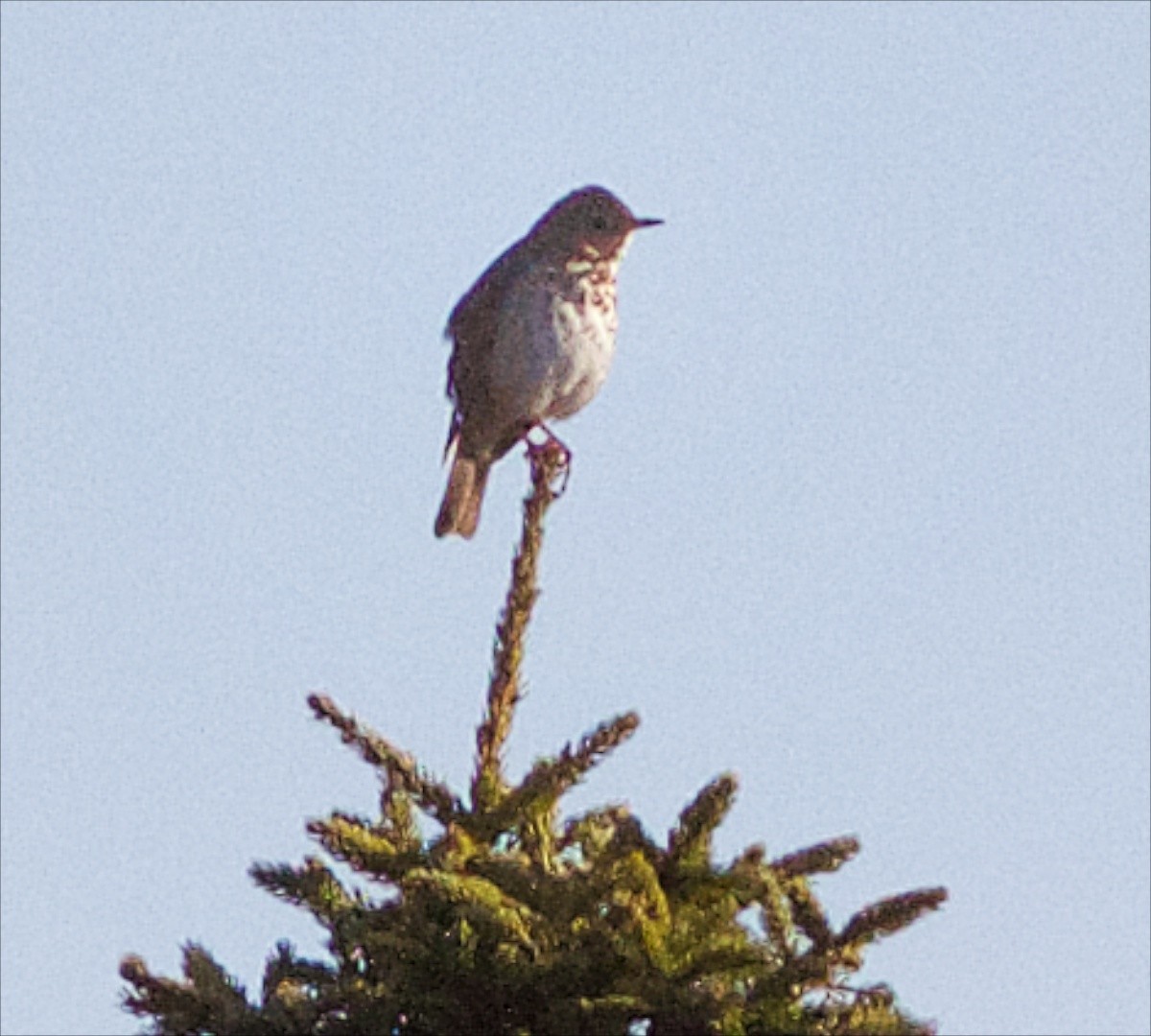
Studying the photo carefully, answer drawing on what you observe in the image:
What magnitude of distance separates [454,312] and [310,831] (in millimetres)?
6006

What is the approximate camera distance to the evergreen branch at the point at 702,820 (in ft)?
9.96

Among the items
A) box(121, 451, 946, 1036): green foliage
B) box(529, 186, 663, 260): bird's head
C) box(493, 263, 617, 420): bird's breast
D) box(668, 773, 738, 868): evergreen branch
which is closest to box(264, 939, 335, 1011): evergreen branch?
box(121, 451, 946, 1036): green foliage

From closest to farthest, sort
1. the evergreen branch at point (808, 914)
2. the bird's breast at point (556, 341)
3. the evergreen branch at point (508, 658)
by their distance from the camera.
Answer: the evergreen branch at point (808, 914) < the evergreen branch at point (508, 658) < the bird's breast at point (556, 341)

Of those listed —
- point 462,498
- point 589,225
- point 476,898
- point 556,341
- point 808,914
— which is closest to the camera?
point 476,898

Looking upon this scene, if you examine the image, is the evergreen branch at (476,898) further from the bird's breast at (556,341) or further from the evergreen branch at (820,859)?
the bird's breast at (556,341)

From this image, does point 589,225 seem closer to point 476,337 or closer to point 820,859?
point 476,337

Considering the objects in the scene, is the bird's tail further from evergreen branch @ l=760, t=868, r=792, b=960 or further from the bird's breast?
evergreen branch @ l=760, t=868, r=792, b=960

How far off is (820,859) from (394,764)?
56cm

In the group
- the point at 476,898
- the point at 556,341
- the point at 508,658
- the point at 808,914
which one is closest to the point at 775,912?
the point at 808,914

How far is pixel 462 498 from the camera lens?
28.0 ft

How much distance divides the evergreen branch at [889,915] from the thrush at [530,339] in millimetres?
5335

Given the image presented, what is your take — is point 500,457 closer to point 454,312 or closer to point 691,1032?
point 454,312

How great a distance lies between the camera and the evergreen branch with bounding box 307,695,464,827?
A: 319 centimetres

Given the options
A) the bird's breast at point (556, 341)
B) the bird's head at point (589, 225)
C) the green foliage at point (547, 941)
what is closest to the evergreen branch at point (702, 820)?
the green foliage at point (547, 941)
